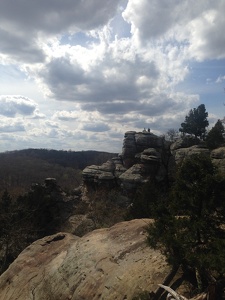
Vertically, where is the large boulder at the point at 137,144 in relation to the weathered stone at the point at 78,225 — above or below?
above

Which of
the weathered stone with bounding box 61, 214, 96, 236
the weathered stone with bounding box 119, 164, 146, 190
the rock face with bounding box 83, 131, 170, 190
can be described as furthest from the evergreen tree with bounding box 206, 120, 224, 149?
the weathered stone with bounding box 61, 214, 96, 236

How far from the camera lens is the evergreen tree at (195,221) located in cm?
1073

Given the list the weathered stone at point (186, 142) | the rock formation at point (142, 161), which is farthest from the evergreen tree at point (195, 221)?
the weathered stone at point (186, 142)

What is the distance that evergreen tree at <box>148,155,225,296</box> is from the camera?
422 inches

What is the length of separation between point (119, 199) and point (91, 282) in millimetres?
37247

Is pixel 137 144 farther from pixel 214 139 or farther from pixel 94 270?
pixel 94 270

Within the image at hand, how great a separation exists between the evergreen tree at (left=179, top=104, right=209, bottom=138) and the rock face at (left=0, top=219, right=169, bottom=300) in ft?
155

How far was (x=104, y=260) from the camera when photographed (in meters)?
16.3

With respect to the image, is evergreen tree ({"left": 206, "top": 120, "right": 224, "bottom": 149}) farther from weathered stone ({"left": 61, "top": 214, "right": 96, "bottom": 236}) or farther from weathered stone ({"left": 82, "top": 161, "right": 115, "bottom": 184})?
weathered stone ({"left": 61, "top": 214, "right": 96, "bottom": 236})

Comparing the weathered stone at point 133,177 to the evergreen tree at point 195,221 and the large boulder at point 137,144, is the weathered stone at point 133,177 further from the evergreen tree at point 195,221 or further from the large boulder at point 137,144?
the evergreen tree at point 195,221

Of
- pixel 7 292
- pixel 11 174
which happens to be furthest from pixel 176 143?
pixel 11 174

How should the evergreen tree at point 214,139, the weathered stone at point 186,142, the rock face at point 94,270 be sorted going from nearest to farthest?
the rock face at point 94,270
the evergreen tree at point 214,139
the weathered stone at point 186,142

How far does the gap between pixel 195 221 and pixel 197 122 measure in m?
55.8

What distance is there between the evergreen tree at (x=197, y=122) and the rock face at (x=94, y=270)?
4721cm
